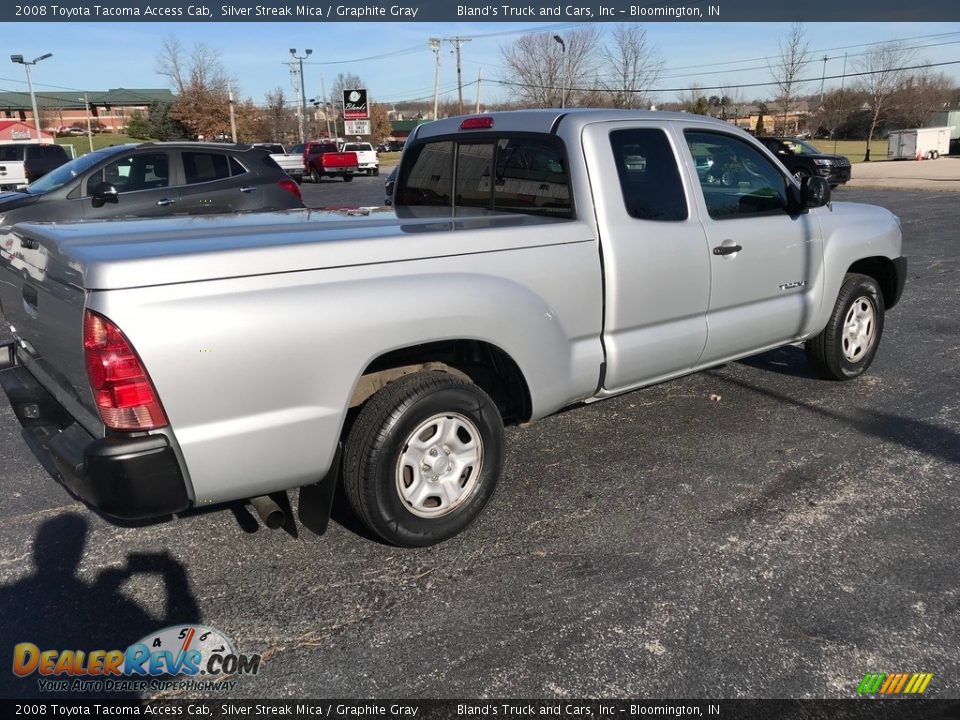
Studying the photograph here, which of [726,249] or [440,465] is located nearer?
[440,465]

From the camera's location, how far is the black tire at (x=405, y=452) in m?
3.13

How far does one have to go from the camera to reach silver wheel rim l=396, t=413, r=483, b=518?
328 cm

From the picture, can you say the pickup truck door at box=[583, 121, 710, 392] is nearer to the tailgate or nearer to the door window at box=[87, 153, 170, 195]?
the tailgate

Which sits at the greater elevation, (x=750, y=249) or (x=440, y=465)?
(x=750, y=249)

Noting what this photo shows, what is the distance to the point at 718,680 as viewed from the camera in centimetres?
260

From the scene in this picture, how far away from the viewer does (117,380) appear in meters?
2.54

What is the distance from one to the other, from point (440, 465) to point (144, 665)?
4.39 feet

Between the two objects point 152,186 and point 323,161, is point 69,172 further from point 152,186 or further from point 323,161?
point 323,161

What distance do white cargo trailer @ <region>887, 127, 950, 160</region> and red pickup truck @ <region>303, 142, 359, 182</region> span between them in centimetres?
2645

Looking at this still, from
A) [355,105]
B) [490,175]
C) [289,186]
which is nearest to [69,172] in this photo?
[289,186]

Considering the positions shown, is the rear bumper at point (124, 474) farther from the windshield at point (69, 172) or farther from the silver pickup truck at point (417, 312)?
the windshield at point (69, 172)

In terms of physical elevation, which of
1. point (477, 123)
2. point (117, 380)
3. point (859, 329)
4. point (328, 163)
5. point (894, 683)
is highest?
point (328, 163)

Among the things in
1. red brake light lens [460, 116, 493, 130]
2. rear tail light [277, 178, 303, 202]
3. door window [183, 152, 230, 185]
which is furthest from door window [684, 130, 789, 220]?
door window [183, 152, 230, 185]

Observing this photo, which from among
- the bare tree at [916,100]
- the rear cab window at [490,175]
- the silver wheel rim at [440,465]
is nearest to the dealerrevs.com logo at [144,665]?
the silver wheel rim at [440,465]
